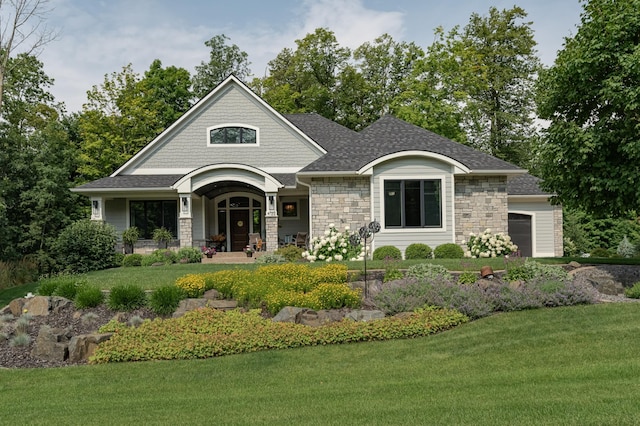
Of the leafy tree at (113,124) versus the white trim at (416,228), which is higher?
the leafy tree at (113,124)

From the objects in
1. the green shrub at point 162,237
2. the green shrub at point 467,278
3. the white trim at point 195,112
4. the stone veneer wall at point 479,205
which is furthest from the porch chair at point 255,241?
the green shrub at point 467,278

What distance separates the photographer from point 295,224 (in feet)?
69.8

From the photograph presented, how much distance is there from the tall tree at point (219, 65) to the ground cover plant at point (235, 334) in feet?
116

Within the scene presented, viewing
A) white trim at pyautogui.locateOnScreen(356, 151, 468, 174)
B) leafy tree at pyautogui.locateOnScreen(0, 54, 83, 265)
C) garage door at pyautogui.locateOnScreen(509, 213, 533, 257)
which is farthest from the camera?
leafy tree at pyautogui.locateOnScreen(0, 54, 83, 265)

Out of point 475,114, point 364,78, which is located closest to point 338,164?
point 475,114

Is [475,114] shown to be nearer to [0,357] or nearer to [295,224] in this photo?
[295,224]

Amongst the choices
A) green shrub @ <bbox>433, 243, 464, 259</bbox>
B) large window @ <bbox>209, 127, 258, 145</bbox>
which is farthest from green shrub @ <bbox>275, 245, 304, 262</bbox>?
large window @ <bbox>209, 127, 258, 145</bbox>

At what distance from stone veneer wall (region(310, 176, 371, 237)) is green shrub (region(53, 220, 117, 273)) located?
7.10 metres

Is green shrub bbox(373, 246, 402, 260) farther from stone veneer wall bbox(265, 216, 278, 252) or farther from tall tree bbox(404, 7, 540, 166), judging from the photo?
tall tree bbox(404, 7, 540, 166)

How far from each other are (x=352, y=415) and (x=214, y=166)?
14.9m

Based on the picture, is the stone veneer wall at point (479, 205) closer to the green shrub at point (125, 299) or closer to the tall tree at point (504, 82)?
the green shrub at point (125, 299)

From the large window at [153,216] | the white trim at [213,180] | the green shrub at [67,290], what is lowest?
the green shrub at [67,290]

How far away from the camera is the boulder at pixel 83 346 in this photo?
7.31 meters

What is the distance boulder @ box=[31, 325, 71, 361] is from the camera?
24.4 ft
